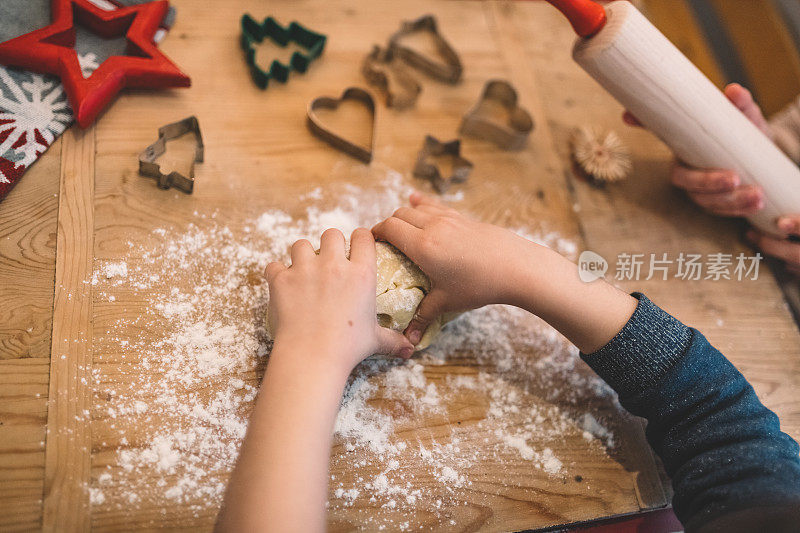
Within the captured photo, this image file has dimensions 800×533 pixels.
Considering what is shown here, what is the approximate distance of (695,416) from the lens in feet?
2.65

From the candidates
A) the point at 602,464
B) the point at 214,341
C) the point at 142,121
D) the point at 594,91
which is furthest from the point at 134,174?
the point at 594,91

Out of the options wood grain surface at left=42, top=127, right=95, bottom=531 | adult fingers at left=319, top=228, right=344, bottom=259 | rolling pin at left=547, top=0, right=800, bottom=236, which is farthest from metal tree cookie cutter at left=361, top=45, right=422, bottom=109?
wood grain surface at left=42, top=127, right=95, bottom=531

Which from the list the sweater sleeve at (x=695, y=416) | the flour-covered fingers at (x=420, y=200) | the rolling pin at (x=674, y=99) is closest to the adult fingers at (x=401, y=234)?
Answer: the flour-covered fingers at (x=420, y=200)

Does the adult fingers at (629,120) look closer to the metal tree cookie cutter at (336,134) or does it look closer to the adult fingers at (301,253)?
the metal tree cookie cutter at (336,134)

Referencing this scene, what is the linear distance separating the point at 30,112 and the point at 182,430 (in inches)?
23.9

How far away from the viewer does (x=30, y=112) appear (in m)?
0.92

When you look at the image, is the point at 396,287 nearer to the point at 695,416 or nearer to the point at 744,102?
the point at 695,416

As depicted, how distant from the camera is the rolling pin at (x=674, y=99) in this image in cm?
91

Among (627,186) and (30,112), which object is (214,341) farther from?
(627,186)

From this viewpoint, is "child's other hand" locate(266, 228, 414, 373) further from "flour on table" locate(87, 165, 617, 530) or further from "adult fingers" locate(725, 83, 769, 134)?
"adult fingers" locate(725, 83, 769, 134)

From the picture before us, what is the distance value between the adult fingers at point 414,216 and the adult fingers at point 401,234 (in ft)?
0.04

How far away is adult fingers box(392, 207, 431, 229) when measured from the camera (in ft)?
2.79

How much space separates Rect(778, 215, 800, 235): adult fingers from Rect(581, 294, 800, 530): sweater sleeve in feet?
1.29

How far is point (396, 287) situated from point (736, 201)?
0.73 metres
